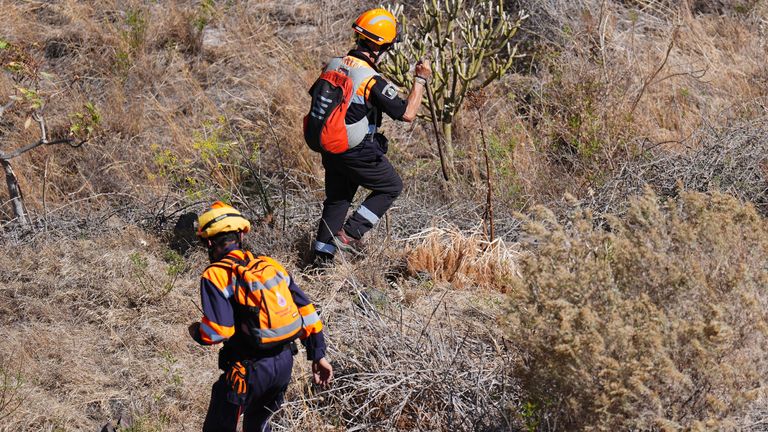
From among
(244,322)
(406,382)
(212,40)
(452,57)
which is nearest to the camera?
(244,322)

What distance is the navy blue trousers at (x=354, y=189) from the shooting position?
643 centimetres

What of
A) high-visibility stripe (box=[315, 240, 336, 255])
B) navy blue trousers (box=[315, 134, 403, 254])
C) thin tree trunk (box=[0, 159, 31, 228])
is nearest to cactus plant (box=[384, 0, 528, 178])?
navy blue trousers (box=[315, 134, 403, 254])

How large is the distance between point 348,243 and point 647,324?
296cm

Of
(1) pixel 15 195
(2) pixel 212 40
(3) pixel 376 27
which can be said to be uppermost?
(3) pixel 376 27

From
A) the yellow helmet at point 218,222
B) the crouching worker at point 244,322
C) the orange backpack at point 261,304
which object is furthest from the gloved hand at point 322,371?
the yellow helmet at point 218,222

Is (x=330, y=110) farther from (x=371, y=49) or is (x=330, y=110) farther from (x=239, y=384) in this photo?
(x=239, y=384)

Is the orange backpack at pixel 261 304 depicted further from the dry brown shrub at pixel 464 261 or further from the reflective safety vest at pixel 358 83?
the dry brown shrub at pixel 464 261

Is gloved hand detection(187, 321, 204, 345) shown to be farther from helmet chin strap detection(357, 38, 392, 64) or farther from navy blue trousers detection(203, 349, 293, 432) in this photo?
helmet chin strap detection(357, 38, 392, 64)

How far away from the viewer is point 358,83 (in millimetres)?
6156

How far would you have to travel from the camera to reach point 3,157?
748 centimetres

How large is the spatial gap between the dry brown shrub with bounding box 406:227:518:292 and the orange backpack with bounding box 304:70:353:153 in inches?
35.9

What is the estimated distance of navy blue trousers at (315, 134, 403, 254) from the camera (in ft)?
21.1

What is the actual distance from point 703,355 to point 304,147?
4.89 meters

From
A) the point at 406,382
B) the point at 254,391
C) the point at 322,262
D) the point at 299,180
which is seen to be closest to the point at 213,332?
the point at 254,391
